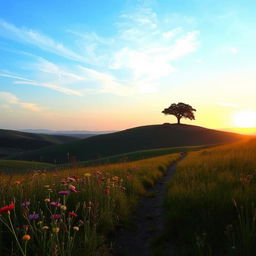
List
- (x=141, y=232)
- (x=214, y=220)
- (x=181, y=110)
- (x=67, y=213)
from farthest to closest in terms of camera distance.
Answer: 1. (x=181, y=110)
2. (x=141, y=232)
3. (x=67, y=213)
4. (x=214, y=220)

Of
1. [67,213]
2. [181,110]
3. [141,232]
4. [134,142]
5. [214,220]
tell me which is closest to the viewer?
[214,220]

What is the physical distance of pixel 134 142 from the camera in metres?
73.6

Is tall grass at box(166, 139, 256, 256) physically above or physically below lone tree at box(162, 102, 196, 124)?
below

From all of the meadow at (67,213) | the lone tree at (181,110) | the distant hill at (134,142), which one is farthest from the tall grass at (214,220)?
the lone tree at (181,110)

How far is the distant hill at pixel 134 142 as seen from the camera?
224 feet

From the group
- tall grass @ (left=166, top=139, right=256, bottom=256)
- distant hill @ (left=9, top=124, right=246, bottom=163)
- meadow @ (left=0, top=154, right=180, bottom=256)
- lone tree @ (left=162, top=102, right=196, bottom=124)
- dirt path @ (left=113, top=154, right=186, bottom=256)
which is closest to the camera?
tall grass @ (left=166, top=139, right=256, bottom=256)

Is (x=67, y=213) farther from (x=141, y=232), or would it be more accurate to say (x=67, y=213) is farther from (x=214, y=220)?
(x=214, y=220)

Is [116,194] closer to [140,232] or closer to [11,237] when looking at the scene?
[140,232]

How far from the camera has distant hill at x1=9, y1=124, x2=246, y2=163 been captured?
68.3 metres

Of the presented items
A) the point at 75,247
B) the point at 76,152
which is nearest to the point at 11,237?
the point at 75,247

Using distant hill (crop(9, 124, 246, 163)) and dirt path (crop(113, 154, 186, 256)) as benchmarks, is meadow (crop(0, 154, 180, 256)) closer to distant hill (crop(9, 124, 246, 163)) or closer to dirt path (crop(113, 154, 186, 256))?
dirt path (crop(113, 154, 186, 256))

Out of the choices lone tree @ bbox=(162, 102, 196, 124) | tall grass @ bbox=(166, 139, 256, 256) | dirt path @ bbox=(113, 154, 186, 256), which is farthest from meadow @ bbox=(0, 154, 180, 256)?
lone tree @ bbox=(162, 102, 196, 124)

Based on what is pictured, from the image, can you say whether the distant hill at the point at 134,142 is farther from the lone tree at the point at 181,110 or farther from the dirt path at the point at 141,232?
the dirt path at the point at 141,232

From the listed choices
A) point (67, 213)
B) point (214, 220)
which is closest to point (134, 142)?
point (67, 213)
